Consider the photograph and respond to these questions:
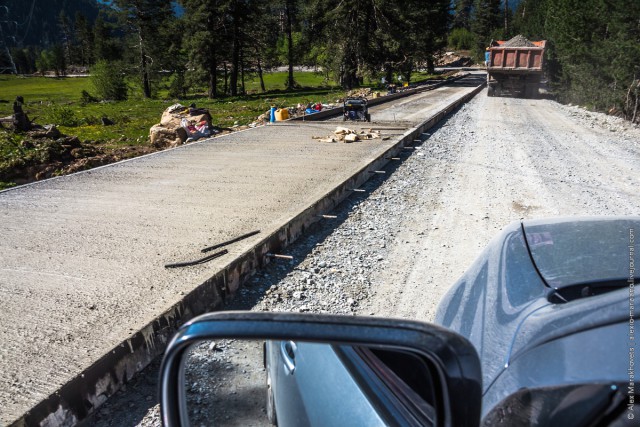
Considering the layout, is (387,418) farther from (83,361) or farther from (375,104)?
(375,104)

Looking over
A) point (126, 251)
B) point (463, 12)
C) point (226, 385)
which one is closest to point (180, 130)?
point (126, 251)

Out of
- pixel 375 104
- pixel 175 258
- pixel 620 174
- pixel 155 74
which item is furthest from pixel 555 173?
pixel 155 74

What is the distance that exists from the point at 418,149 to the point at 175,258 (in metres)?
8.78

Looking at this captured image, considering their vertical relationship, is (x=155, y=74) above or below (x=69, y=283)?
above

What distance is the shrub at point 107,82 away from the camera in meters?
47.5

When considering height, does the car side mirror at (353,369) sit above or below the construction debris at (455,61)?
below

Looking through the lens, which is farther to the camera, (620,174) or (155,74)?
(155,74)

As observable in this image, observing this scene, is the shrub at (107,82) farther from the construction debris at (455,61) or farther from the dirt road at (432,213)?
the construction debris at (455,61)

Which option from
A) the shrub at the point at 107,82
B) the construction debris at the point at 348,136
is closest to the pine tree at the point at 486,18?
the shrub at the point at 107,82

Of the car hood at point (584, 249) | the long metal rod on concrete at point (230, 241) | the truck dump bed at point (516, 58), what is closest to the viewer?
the car hood at point (584, 249)

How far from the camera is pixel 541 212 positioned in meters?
7.02

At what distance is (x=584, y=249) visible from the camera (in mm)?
1990

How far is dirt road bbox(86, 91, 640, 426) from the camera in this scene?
185 inches

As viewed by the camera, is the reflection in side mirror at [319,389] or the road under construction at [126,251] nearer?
the reflection in side mirror at [319,389]
